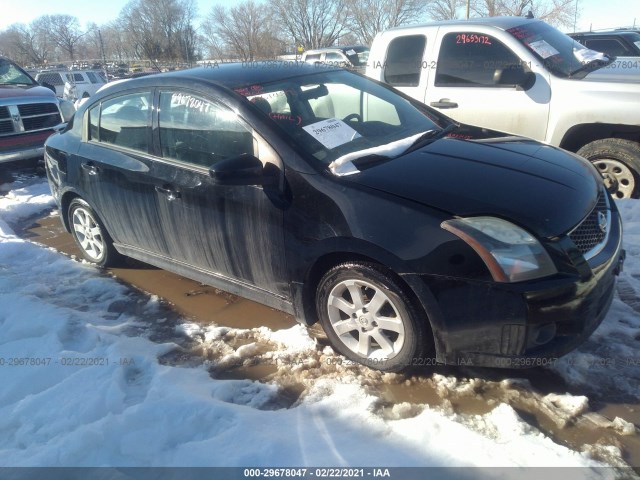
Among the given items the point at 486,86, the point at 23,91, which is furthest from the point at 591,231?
the point at 23,91

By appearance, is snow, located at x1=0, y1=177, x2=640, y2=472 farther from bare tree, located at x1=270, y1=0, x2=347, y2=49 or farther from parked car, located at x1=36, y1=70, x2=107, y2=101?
bare tree, located at x1=270, y1=0, x2=347, y2=49

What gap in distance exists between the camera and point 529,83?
16.3ft

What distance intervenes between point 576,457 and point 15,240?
5.26m

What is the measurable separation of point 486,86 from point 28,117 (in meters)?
7.22

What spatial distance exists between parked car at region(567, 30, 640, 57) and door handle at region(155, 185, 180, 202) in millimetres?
8815

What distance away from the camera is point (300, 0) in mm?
46750

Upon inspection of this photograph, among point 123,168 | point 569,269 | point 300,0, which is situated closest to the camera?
point 569,269

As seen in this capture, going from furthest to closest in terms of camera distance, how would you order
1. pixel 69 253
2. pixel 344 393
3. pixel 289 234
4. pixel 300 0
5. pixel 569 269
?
pixel 300 0
pixel 69 253
pixel 289 234
pixel 344 393
pixel 569 269

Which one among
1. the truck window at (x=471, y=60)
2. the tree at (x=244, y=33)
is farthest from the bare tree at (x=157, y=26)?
the truck window at (x=471, y=60)

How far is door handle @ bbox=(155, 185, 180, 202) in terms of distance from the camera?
11.4 feet

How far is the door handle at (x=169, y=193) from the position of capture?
3.48 meters

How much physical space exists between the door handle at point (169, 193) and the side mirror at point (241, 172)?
683 mm

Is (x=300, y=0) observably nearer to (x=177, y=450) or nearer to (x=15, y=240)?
(x=15, y=240)

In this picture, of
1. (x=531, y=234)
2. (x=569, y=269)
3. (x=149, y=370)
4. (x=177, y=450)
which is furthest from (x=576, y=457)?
(x=149, y=370)
